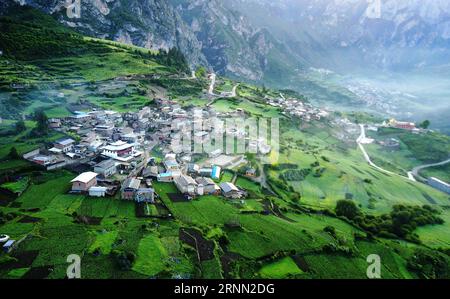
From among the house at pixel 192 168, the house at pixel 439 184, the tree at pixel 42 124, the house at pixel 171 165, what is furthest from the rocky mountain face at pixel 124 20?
the house at pixel 439 184

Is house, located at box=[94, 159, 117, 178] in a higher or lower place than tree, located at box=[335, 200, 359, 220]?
higher

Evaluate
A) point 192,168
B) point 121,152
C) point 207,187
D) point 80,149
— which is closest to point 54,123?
point 80,149

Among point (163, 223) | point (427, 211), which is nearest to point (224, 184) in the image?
point (163, 223)

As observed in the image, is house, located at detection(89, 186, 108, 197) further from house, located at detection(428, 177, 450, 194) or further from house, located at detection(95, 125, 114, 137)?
house, located at detection(428, 177, 450, 194)

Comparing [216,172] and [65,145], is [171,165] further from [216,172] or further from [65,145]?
[65,145]

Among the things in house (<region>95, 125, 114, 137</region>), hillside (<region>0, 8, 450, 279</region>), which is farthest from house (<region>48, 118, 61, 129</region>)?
house (<region>95, 125, 114, 137</region>)
